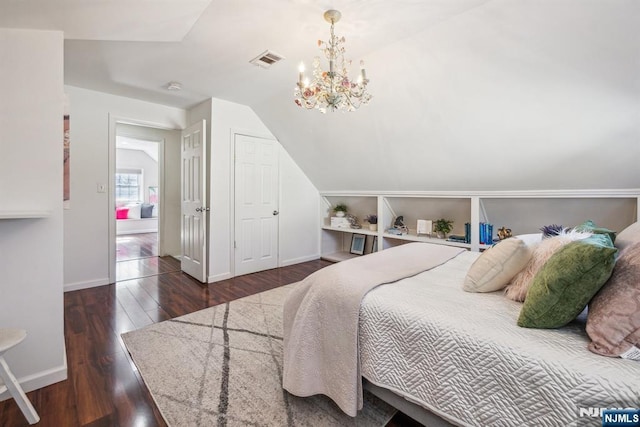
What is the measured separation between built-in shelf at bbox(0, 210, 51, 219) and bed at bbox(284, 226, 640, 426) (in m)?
1.47

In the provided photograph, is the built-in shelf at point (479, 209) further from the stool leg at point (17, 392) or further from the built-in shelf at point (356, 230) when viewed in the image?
the stool leg at point (17, 392)

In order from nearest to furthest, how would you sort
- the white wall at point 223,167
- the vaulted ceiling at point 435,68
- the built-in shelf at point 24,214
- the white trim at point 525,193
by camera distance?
1. the built-in shelf at point 24,214
2. the vaulted ceiling at point 435,68
3. the white trim at point 525,193
4. the white wall at point 223,167

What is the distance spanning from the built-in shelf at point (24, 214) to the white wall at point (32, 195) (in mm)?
97

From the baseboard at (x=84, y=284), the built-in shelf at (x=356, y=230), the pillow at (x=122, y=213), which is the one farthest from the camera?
the pillow at (x=122, y=213)

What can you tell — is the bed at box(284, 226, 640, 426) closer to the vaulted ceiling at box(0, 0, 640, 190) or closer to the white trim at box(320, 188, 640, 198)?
the vaulted ceiling at box(0, 0, 640, 190)

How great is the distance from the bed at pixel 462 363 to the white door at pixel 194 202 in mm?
Answer: 2304

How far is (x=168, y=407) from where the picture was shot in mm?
1512

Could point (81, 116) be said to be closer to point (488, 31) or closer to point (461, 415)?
point (488, 31)

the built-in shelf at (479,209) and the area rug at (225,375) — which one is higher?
the built-in shelf at (479,209)

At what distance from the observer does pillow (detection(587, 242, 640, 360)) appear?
2.86 ft

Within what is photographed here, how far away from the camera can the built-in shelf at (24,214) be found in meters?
1.42

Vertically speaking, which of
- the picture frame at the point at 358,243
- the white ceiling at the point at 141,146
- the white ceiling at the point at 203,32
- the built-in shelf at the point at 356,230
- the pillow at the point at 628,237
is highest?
the white ceiling at the point at 141,146

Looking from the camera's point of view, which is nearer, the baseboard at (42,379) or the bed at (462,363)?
the bed at (462,363)

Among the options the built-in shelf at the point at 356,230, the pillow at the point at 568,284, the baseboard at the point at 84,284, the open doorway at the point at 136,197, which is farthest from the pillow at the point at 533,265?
the open doorway at the point at 136,197
